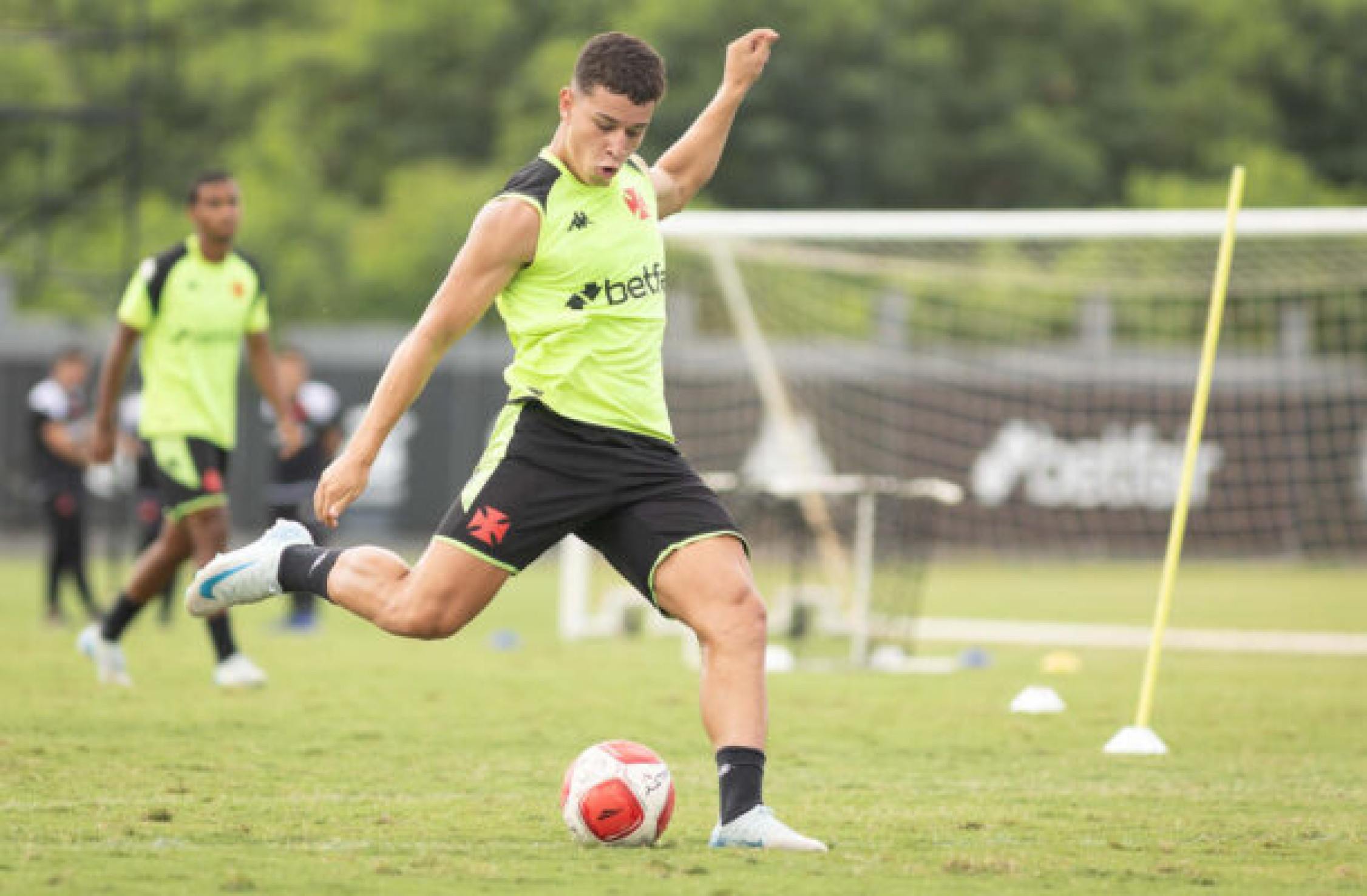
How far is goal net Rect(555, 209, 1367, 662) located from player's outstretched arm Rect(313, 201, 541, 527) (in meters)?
10.2

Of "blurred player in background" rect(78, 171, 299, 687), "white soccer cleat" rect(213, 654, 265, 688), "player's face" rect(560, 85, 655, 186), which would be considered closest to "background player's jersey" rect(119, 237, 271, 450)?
"blurred player in background" rect(78, 171, 299, 687)

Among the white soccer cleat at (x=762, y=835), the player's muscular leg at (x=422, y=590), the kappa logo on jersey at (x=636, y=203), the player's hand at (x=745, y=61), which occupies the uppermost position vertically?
the player's hand at (x=745, y=61)

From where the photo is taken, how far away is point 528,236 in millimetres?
5973

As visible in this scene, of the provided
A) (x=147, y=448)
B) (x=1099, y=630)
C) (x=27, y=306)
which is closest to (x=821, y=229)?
(x=1099, y=630)

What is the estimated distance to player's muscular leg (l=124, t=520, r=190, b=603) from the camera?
10.1m

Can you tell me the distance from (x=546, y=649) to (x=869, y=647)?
2.18 metres

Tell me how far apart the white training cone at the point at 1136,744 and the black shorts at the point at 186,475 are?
418 centimetres

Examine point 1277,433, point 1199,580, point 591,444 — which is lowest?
point 591,444

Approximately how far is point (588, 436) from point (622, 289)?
0.43 metres

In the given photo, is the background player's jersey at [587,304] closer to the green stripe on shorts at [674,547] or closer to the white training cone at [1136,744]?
the green stripe on shorts at [674,547]

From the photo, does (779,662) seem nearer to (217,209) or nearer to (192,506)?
(192,506)

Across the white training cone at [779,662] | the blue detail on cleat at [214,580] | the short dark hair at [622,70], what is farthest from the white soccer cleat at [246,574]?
the white training cone at [779,662]

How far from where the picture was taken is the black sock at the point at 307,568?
6500 millimetres

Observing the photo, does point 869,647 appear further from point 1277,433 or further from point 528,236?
point 1277,433
